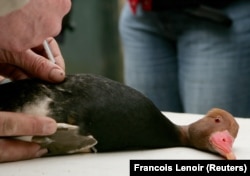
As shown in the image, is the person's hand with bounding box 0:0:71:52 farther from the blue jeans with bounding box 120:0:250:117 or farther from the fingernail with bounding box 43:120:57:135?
the blue jeans with bounding box 120:0:250:117

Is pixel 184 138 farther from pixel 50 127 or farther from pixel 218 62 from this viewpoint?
pixel 218 62

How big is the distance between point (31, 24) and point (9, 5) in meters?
0.11

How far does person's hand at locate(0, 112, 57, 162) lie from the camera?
0.90 m

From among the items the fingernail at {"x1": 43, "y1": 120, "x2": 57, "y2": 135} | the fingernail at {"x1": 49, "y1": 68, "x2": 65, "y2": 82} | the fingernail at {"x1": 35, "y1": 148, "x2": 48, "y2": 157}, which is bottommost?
the fingernail at {"x1": 35, "y1": 148, "x2": 48, "y2": 157}

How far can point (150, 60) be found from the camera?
1.61 metres

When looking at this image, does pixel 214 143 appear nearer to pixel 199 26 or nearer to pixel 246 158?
pixel 246 158

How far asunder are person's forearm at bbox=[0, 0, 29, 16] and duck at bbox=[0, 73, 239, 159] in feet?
0.65

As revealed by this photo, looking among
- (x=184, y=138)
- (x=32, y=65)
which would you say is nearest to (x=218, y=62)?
(x=184, y=138)

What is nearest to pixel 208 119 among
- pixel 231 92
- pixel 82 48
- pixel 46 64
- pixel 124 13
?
pixel 46 64

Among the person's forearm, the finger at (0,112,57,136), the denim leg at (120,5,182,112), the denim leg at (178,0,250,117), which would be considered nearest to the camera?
the person's forearm

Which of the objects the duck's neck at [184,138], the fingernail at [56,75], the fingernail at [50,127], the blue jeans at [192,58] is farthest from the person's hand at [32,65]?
the blue jeans at [192,58]

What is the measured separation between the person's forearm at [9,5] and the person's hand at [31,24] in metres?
0.05

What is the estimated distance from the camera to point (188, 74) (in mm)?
1524

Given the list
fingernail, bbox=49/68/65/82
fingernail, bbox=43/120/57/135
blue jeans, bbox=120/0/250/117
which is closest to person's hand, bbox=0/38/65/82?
fingernail, bbox=49/68/65/82
